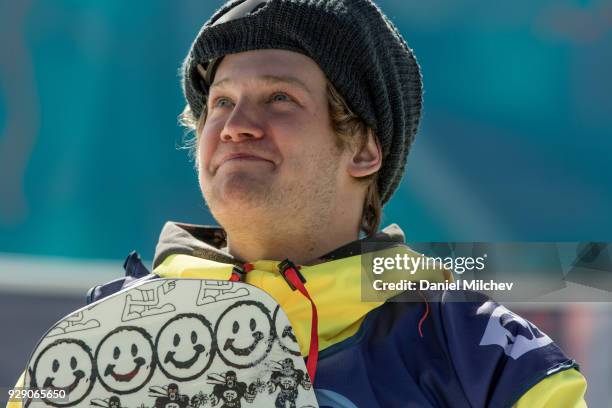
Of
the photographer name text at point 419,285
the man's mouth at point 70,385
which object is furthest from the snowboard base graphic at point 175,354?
the photographer name text at point 419,285

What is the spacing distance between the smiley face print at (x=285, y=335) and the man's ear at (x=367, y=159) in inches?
19.5

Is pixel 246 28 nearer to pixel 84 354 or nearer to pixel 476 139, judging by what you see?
pixel 84 354

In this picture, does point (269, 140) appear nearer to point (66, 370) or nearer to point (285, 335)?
point (285, 335)

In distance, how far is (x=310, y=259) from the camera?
1.76 metres

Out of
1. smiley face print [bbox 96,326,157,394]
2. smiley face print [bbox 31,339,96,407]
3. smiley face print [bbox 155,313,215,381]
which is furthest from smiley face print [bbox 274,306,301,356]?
smiley face print [bbox 31,339,96,407]

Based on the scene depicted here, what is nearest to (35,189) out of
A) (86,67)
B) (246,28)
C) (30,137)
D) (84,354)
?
(30,137)

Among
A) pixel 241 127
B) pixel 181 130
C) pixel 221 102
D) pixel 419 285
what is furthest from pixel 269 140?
pixel 181 130

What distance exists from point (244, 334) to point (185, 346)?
0.10 metres

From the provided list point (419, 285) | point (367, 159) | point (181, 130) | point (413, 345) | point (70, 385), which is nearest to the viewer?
point (70, 385)

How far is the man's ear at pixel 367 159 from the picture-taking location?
1.85 m

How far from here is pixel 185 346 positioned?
142 centimetres

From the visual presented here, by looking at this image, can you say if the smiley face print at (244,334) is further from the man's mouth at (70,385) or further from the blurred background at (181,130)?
the blurred background at (181,130)

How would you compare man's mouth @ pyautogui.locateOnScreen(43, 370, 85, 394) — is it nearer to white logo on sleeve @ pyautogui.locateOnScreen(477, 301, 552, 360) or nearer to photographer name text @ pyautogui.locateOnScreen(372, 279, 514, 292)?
photographer name text @ pyautogui.locateOnScreen(372, 279, 514, 292)

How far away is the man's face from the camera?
1.67 metres
